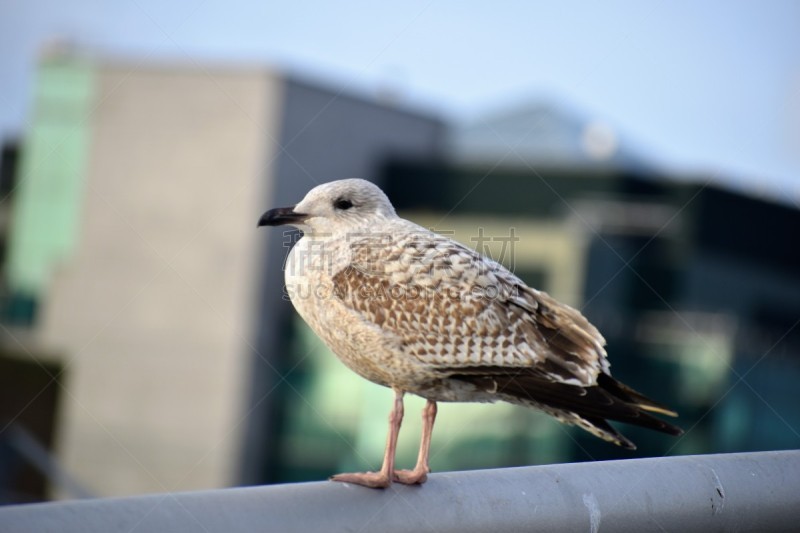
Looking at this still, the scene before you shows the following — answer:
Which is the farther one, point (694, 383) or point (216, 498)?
point (694, 383)

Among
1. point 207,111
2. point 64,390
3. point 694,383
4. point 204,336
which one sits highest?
point 207,111

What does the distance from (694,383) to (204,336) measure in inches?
A: 553

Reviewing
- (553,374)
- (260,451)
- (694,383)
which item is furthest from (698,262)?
(553,374)

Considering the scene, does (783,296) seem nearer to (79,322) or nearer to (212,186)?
(212,186)

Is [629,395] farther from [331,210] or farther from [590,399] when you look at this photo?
[331,210]

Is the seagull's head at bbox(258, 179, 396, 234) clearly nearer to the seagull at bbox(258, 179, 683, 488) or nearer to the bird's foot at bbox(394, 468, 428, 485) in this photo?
the seagull at bbox(258, 179, 683, 488)

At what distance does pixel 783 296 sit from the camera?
26344 millimetres

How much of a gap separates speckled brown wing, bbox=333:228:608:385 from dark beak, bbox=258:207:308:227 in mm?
220

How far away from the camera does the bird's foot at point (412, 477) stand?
9.43 feet

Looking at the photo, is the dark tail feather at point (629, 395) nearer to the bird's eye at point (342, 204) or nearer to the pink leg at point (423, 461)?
the pink leg at point (423, 461)

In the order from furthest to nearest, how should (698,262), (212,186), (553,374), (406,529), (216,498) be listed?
(212,186)
(698,262)
(553,374)
(406,529)
(216,498)

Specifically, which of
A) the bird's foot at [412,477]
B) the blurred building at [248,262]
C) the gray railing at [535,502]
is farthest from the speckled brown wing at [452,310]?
the blurred building at [248,262]

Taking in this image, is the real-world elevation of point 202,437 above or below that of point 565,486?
below

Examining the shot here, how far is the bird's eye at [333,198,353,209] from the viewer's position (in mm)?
3956
